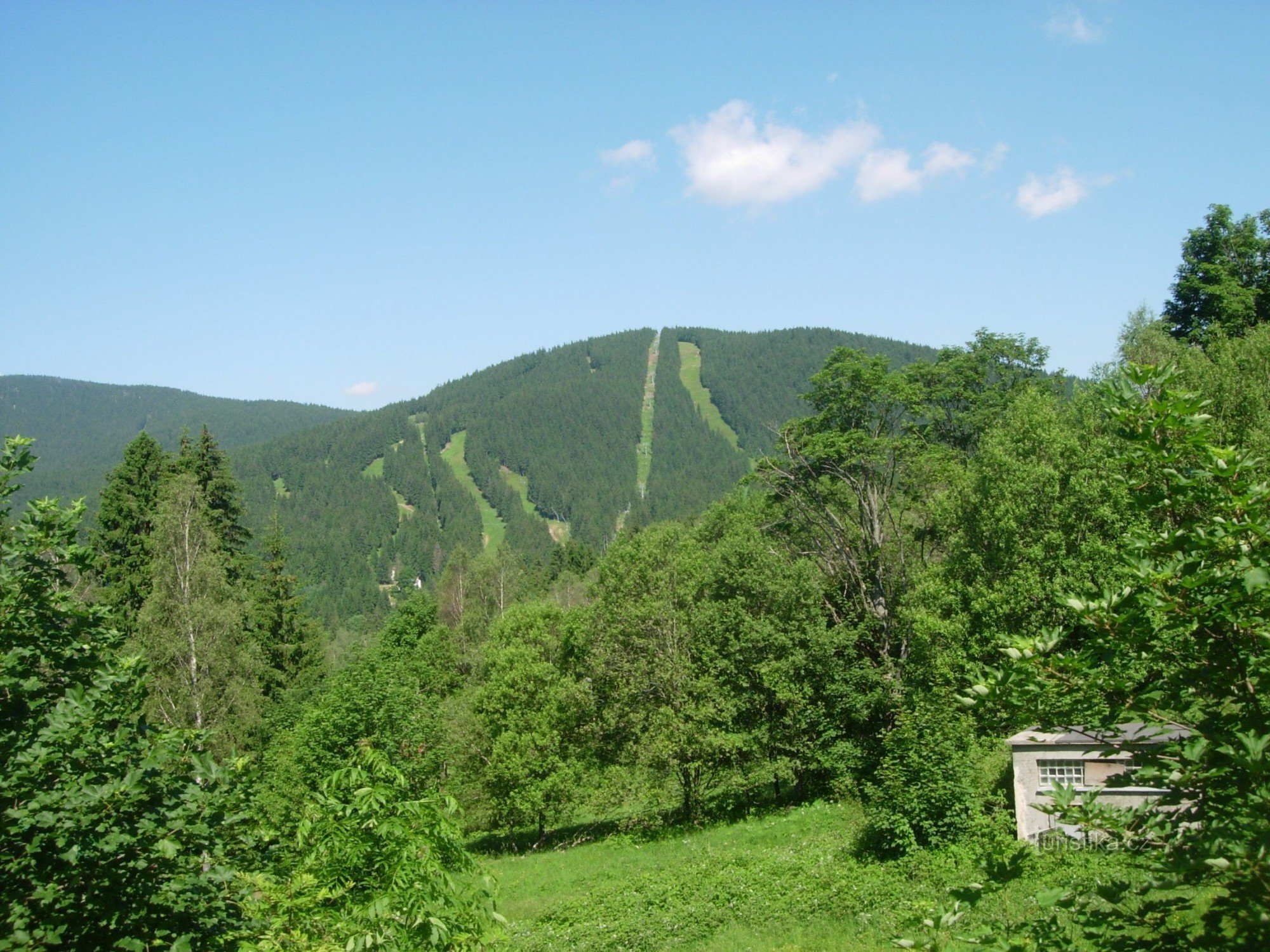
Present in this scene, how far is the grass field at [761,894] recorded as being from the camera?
1585 cm

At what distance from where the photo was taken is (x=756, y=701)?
110 ft

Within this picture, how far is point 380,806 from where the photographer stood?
7531 mm

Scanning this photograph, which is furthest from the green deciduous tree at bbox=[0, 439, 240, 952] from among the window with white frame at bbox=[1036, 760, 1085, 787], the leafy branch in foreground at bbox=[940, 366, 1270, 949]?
the window with white frame at bbox=[1036, 760, 1085, 787]

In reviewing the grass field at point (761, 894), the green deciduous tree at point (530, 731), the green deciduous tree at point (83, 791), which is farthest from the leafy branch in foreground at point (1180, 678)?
the green deciduous tree at point (530, 731)

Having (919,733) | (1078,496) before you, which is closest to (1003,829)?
(919,733)

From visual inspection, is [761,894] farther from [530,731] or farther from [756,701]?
[530,731]

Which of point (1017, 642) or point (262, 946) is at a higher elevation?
point (1017, 642)

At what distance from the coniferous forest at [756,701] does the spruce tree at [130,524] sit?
157mm

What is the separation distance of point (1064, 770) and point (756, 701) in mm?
14047

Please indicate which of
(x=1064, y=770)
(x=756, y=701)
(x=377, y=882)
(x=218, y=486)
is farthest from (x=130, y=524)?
(x=1064, y=770)

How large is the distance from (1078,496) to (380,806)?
87.5 feet

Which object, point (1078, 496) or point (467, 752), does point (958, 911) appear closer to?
point (1078, 496)

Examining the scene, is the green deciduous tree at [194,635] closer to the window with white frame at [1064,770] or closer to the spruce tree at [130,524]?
the spruce tree at [130,524]

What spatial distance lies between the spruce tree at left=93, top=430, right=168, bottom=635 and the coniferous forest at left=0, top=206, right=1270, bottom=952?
16 cm
